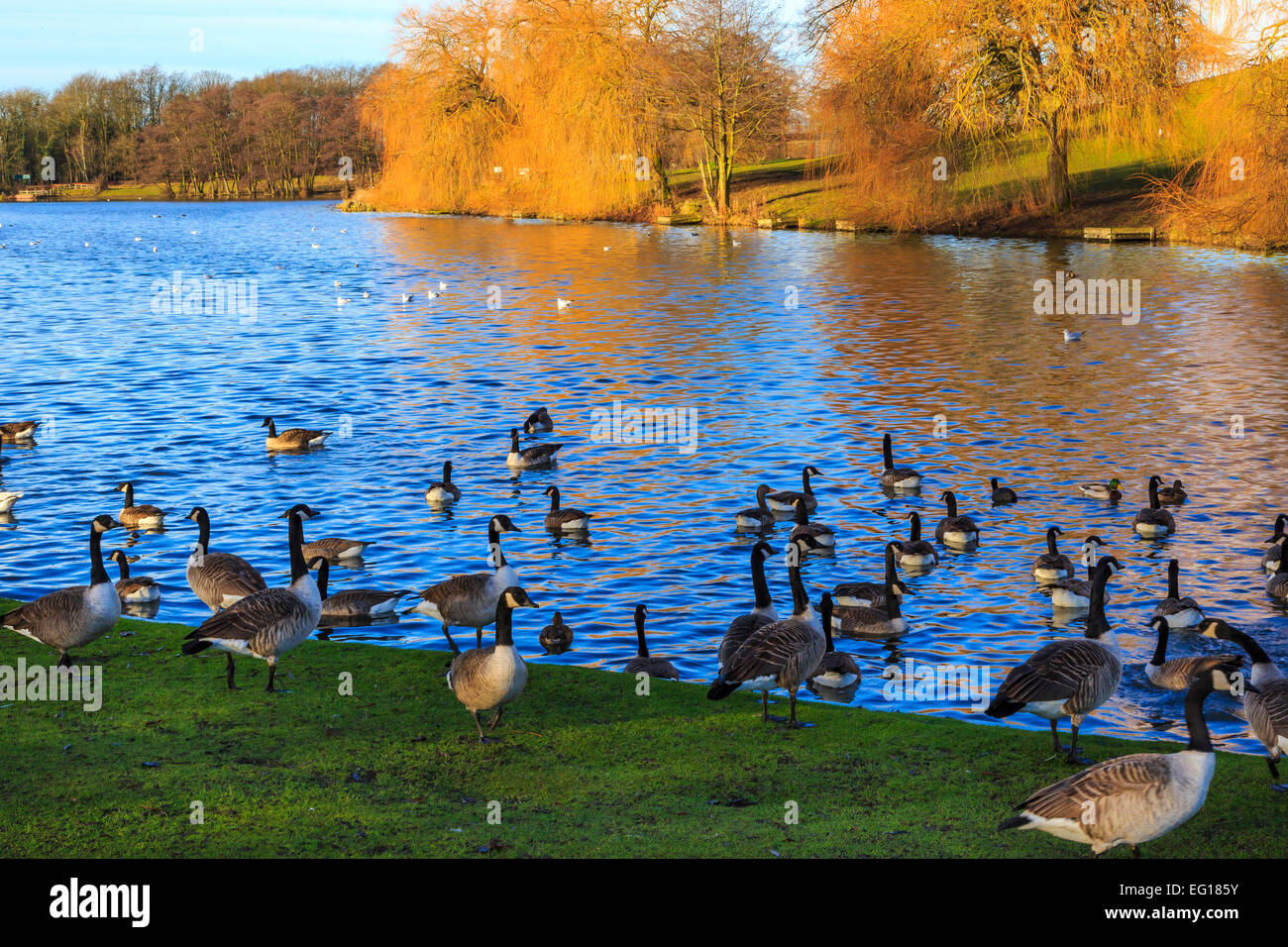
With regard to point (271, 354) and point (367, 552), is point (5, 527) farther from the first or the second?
point (271, 354)

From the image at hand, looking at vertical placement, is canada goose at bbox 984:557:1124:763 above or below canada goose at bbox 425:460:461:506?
below

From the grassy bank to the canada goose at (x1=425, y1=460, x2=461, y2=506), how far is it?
10786mm

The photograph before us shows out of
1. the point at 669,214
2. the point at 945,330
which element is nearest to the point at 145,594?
the point at 945,330

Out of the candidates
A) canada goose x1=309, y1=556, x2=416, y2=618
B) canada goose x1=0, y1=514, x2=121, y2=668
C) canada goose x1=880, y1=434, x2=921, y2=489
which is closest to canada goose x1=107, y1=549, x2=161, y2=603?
canada goose x1=309, y1=556, x2=416, y2=618

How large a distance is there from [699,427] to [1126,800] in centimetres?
2352

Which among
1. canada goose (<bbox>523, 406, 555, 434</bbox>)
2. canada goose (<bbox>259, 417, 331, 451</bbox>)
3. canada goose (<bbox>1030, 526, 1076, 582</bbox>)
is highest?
canada goose (<bbox>523, 406, 555, 434</bbox>)

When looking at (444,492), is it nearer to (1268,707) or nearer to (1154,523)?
(1154,523)

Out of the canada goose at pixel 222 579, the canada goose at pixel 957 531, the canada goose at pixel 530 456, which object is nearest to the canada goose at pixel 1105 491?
the canada goose at pixel 957 531

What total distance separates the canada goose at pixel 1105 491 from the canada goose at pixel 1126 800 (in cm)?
1550

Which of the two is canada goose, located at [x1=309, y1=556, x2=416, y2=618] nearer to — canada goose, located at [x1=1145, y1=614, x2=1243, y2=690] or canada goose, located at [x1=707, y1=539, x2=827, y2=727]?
canada goose, located at [x1=707, y1=539, x2=827, y2=727]

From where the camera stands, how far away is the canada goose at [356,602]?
57.2 feet

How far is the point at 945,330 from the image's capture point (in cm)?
4547

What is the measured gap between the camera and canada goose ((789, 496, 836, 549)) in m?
20.8

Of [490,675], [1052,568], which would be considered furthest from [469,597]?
[1052,568]
